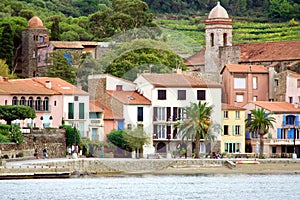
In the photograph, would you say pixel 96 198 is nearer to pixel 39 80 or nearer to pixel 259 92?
pixel 39 80

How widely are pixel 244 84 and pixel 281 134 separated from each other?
26.3 ft

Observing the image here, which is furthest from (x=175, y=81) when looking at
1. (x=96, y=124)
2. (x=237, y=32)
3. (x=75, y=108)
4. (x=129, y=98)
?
(x=237, y=32)

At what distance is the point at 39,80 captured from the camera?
4186 inches

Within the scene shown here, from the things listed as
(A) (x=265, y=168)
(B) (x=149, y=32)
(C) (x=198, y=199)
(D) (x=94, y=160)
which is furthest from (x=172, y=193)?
(B) (x=149, y=32)

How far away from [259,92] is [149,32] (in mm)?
17578

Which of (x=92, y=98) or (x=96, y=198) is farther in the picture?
(x=92, y=98)

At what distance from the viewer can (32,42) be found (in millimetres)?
126188

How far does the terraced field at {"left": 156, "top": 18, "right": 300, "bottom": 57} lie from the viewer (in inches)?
5399

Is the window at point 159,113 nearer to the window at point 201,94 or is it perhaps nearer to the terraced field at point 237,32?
the window at point 201,94

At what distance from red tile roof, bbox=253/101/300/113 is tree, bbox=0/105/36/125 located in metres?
21.4

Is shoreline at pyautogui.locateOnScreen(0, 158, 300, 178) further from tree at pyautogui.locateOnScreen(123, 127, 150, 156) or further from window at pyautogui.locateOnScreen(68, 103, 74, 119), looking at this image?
window at pyautogui.locateOnScreen(68, 103, 74, 119)

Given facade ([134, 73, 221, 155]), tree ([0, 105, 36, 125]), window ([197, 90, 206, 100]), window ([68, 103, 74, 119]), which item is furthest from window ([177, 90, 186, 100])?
tree ([0, 105, 36, 125])

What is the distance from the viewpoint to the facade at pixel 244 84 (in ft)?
374

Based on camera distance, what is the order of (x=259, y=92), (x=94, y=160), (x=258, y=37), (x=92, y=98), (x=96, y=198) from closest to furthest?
(x=96, y=198) < (x=94, y=160) < (x=92, y=98) < (x=259, y=92) < (x=258, y=37)
